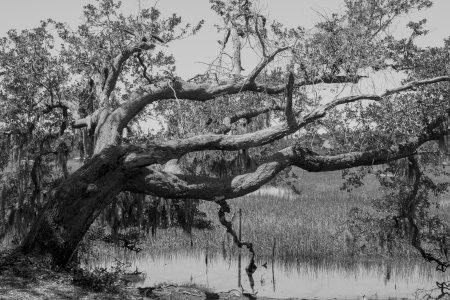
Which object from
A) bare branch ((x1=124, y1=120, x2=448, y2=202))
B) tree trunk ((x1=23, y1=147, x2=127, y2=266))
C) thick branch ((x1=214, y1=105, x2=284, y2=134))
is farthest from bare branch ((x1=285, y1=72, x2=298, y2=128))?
tree trunk ((x1=23, y1=147, x2=127, y2=266))

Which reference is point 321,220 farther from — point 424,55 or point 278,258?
point 424,55

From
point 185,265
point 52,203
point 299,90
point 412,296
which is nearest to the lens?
point 52,203

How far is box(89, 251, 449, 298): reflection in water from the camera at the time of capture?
665 inches

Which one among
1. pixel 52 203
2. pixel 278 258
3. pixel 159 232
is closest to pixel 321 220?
pixel 278 258

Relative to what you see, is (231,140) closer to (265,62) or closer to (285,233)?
(265,62)

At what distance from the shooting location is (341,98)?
37.2 ft

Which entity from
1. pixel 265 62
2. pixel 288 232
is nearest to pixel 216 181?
pixel 265 62

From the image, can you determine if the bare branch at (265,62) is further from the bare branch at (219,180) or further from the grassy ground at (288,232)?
the grassy ground at (288,232)

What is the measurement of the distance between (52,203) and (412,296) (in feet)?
33.4

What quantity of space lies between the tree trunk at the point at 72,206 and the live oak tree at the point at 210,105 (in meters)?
0.02

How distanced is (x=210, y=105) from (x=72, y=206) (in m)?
5.17

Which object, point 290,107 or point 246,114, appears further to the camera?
point 246,114

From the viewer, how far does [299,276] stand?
745 inches

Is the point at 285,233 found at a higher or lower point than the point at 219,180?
lower
